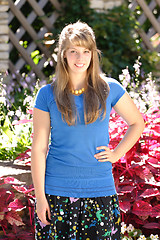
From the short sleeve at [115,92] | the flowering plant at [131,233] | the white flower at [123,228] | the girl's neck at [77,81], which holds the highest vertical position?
the girl's neck at [77,81]

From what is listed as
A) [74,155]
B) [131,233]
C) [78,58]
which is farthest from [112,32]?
[74,155]

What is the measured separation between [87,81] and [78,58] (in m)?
0.13

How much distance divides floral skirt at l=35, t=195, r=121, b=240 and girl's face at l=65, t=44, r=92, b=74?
53 cm

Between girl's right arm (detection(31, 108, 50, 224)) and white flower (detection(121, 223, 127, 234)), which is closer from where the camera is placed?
girl's right arm (detection(31, 108, 50, 224))

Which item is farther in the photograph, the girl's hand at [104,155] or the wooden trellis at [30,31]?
the wooden trellis at [30,31]

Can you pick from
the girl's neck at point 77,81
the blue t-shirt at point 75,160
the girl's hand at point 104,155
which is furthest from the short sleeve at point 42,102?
the girl's hand at point 104,155

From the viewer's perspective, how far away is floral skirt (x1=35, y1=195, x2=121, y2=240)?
176 cm

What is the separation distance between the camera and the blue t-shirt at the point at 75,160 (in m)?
1.75

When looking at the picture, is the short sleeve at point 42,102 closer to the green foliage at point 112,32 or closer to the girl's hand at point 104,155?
the girl's hand at point 104,155

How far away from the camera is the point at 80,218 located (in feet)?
5.85

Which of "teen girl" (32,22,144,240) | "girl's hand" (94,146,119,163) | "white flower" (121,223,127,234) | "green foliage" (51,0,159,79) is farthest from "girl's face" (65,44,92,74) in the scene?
"green foliage" (51,0,159,79)

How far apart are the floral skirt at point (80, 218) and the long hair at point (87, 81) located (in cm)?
32

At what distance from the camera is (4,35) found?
16.9ft

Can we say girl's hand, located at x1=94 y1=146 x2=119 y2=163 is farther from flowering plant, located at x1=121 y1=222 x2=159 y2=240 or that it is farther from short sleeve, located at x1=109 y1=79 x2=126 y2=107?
flowering plant, located at x1=121 y1=222 x2=159 y2=240
